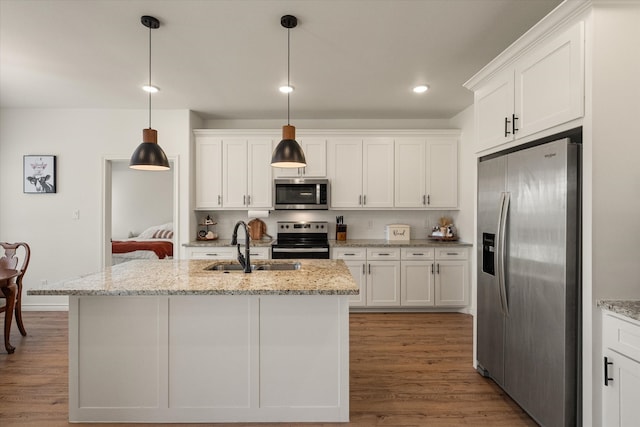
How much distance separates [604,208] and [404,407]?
5.42 ft

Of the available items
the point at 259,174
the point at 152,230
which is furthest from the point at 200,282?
the point at 152,230

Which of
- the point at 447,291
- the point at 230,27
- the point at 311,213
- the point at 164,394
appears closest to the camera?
the point at 164,394

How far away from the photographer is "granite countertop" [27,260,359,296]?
6.13 feet

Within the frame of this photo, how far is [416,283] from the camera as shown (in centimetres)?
434

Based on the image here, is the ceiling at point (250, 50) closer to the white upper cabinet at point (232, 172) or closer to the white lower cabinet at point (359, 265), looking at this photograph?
the white upper cabinet at point (232, 172)

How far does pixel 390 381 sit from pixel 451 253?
221cm

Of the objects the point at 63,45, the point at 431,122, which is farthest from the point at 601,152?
the point at 63,45

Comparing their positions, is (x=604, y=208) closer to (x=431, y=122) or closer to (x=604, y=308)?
(x=604, y=308)

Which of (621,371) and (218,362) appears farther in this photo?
(218,362)

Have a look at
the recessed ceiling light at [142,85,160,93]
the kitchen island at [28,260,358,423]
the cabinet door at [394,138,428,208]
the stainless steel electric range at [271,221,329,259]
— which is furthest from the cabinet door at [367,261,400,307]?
the recessed ceiling light at [142,85,160,93]

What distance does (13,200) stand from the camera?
4.43 metres

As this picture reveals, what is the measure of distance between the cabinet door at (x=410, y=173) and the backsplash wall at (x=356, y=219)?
343mm

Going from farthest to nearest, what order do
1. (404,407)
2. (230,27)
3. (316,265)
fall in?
(316,265) → (230,27) → (404,407)

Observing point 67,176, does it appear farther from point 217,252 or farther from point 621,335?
point 621,335
